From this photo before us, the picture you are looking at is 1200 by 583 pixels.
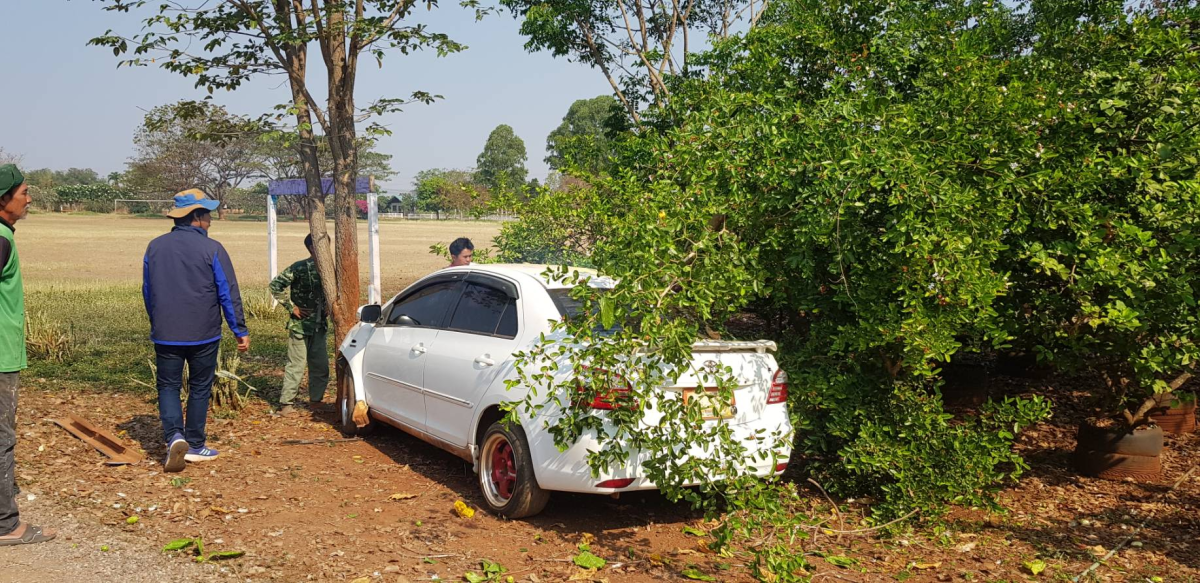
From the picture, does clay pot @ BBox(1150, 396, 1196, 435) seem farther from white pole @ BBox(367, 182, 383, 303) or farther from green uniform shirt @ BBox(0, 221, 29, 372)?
white pole @ BBox(367, 182, 383, 303)

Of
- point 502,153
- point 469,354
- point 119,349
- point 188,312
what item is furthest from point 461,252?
point 502,153

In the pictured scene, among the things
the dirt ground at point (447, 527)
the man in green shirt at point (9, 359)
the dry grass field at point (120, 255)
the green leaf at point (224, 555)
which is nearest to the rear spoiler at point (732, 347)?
the dirt ground at point (447, 527)

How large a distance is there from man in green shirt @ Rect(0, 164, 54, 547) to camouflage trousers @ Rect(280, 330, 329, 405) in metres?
3.32

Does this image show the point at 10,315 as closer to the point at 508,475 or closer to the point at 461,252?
the point at 508,475

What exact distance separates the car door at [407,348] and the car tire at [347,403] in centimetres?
22

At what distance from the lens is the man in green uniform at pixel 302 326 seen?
326 inches

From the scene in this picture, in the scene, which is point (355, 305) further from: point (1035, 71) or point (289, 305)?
point (1035, 71)

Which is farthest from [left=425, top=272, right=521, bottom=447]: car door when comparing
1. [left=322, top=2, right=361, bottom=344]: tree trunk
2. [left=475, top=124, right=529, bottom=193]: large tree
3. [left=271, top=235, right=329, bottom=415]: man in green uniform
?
[left=475, top=124, right=529, bottom=193]: large tree

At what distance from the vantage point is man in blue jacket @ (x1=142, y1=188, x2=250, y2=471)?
6359 mm

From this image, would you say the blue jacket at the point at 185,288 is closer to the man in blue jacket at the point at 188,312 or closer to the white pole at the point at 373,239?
the man in blue jacket at the point at 188,312

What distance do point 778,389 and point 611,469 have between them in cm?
116

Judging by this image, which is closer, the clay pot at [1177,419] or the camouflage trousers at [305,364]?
the clay pot at [1177,419]

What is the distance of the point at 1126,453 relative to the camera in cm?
634

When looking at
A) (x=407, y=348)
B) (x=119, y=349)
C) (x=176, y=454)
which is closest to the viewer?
(x=176, y=454)
